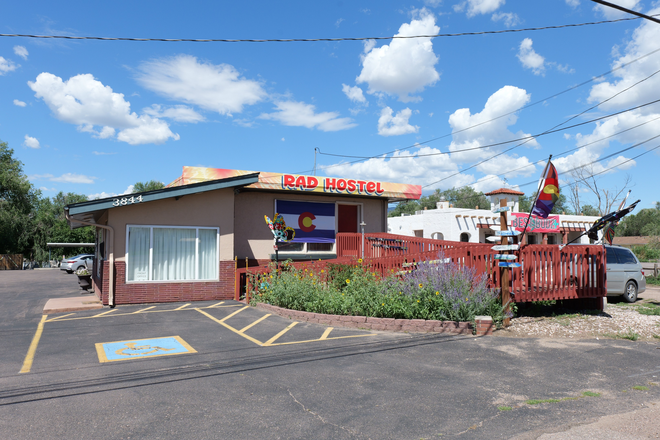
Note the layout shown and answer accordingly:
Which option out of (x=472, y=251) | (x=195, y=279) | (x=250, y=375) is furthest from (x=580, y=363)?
(x=195, y=279)

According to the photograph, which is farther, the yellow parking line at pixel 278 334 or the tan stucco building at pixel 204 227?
the tan stucco building at pixel 204 227

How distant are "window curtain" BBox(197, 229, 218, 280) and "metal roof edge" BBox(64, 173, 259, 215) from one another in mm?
1528

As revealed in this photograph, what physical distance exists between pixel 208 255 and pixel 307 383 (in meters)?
8.92

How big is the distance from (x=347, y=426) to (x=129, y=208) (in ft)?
34.9

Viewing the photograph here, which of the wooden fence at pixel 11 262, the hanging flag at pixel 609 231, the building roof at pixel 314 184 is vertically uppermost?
the building roof at pixel 314 184

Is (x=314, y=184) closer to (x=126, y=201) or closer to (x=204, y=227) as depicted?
(x=204, y=227)

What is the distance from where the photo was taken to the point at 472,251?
9617mm

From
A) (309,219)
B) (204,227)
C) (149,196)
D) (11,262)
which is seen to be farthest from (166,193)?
(11,262)

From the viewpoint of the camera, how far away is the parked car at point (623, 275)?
1273 cm

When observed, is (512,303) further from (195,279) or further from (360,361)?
(195,279)

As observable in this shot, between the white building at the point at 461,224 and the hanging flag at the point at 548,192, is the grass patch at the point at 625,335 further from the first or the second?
the white building at the point at 461,224

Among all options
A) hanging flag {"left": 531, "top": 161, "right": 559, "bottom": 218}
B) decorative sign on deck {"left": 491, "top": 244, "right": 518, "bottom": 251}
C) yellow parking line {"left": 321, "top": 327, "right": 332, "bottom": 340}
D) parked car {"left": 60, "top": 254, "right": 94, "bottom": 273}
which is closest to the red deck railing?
decorative sign on deck {"left": 491, "top": 244, "right": 518, "bottom": 251}

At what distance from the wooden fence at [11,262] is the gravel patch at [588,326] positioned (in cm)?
4790

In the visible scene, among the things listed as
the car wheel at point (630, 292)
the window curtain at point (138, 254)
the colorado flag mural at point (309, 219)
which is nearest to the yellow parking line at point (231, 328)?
the window curtain at point (138, 254)
